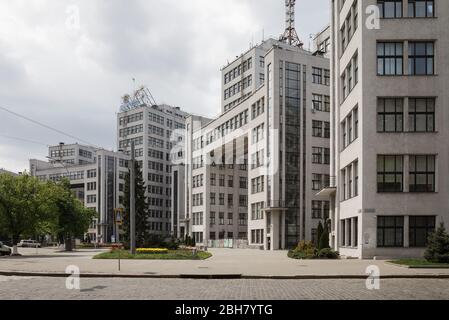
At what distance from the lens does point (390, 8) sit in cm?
4025

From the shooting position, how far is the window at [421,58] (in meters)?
39.4

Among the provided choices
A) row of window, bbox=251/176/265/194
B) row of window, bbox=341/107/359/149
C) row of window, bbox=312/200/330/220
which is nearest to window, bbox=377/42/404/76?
row of window, bbox=341/107/359/149

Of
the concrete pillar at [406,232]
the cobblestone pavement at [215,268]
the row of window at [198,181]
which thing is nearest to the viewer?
the cobblestone pavement at [215,268]

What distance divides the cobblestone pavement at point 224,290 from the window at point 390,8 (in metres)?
25.4

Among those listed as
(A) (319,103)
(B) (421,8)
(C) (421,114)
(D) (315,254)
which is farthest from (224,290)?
(A) (319,103)

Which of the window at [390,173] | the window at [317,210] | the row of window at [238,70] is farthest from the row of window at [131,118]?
the window at [390,173]

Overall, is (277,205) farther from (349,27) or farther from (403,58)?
(403,58)

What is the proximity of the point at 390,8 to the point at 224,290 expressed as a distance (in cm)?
3075

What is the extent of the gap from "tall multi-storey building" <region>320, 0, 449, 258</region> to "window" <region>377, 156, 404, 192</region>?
70mm

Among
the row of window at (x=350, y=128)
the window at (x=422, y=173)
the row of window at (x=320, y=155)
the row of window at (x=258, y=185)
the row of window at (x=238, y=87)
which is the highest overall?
the row of window at (x=238, y=87)

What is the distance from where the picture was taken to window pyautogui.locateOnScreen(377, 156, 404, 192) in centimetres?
3878

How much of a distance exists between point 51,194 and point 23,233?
4073 millimetres

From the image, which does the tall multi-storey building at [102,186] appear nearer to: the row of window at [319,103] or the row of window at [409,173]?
the row of window at [319,103]

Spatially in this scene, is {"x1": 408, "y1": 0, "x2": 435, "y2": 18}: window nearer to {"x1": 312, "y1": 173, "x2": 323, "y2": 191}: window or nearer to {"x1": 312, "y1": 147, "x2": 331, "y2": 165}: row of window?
{"x1": 312, "y1": 147, "x2": 331, "y2": 165}: row of window
